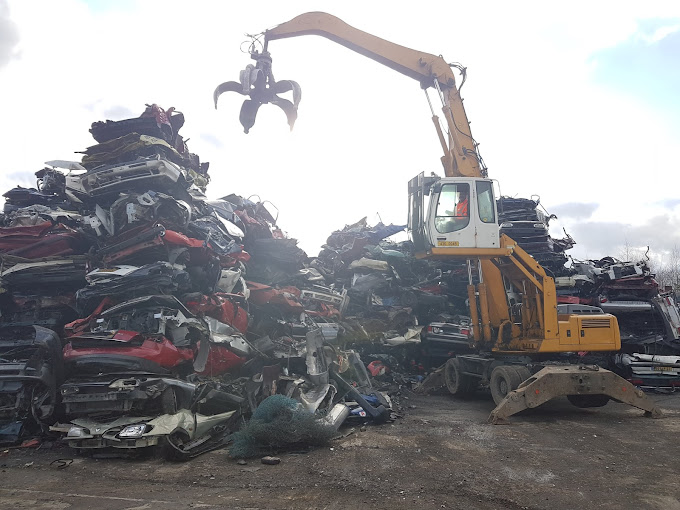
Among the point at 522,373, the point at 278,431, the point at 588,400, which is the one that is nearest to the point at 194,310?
the point at 278,431

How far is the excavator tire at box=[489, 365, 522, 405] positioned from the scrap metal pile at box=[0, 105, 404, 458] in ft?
7.48

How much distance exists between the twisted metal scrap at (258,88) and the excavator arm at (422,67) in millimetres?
1165

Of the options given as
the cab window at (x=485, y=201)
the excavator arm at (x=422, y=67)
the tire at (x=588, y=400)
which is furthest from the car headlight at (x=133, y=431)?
the excavator arm at (x=422, y=67)

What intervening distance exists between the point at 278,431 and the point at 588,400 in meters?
6.10

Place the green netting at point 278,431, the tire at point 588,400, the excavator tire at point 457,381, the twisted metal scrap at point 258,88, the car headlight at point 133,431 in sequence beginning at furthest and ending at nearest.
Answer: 1. the excavator tire at point 457,381
2. the twisted metal scrap at point 258,88
3. the tire at point 588,400
4. the green netting at point 278,431
5. the car headlight at point 133,431

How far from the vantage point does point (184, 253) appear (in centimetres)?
838

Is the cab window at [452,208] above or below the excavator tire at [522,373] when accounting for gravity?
above

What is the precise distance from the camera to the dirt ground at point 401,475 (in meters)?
4.13

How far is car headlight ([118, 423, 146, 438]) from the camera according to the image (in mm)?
5254

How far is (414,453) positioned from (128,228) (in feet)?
19.9

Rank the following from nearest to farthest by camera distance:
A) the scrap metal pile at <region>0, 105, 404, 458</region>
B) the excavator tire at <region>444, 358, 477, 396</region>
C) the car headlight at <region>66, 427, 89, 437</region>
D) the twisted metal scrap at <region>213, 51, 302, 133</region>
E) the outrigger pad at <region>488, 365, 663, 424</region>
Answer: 1. the car headlight at <region>66, 427, 89, 437</region>
2. the scrap metal pile at <region>0, 105, 404, 458</region>
3. the outrigger pad at <region>488, 365, 663, 424</region>
4. the twisted metal scrap at <region>213, 51, 302, 133</region>
5. the excavator tire at <region>444, 358, 477, 396</region>

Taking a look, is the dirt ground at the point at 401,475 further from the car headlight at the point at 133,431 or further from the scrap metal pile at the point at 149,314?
the scrap metal pile at the point at 149,314

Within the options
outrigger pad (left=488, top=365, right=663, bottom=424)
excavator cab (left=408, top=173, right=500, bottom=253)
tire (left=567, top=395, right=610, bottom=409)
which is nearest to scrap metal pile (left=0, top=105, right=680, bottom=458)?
excavator cab (left=408, top=173, right=500, bottom=253)

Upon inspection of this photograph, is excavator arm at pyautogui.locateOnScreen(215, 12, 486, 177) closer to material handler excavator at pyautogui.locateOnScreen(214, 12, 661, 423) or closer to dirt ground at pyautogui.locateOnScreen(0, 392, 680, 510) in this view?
material handler excavator at pyautogui.locateOnScreen(214, 12, 661, 423)
